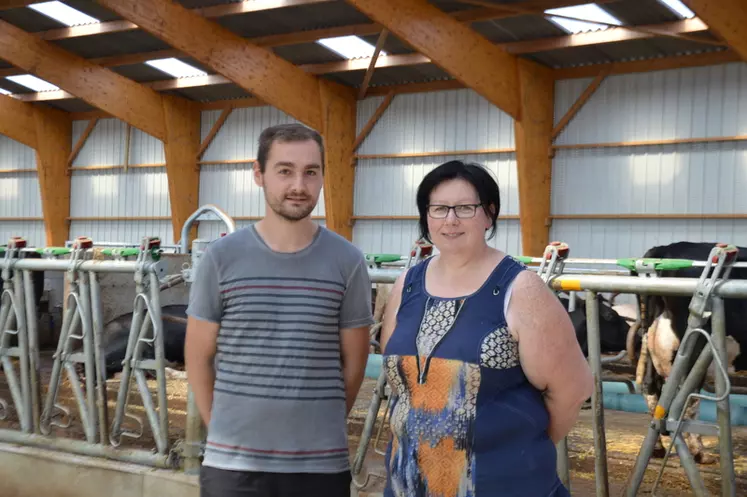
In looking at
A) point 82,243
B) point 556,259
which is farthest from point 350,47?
point 556,259

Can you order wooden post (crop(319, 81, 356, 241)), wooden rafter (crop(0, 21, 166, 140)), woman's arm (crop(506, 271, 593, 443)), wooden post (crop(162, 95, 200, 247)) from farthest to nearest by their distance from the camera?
wooden post (crop(162, 95, 200, 247)) → wooden post (crop(319, 81, 356, 241)) → wooden rafter (crop(0, 21, 166, 140)) → woman's arm (crop(506, 271, 593, 443))

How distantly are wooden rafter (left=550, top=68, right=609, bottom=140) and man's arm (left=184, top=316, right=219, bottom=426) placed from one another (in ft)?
54.0

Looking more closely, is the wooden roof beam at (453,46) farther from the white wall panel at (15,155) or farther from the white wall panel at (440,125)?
the white wall panel at (15,155)

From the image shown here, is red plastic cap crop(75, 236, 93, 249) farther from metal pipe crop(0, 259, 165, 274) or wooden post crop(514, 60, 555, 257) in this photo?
wooden post crop(514, 60, 555, 257)

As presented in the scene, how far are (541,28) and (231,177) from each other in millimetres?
9406

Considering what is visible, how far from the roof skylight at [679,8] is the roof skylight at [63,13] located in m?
11.5

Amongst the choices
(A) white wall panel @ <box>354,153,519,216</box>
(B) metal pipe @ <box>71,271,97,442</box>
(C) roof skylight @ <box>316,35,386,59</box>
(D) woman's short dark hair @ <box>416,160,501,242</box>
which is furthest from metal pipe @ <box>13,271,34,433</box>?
(A) white wall panel @ <box>354,153,519,216</box>

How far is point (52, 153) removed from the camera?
1027 inches

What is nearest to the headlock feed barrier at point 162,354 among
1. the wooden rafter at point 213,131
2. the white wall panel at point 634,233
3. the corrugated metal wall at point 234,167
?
the white wall panel at point 634,233

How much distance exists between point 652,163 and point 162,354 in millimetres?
14457

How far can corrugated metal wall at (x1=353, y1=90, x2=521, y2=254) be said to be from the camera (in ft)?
64.4

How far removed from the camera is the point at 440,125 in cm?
2039

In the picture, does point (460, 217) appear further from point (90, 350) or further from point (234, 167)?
point (234, 167)

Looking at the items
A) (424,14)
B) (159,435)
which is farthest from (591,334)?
(424,14)
